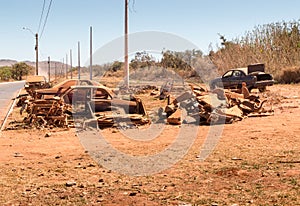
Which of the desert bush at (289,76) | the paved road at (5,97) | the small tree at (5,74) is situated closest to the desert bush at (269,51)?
the desert bush at (289,76)

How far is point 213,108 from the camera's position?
13.7 metres

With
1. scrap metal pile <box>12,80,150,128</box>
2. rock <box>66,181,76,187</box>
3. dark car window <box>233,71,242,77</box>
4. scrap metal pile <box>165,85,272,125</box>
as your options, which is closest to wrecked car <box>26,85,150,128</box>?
scrap metal pile <box>12,80,150,128</box>

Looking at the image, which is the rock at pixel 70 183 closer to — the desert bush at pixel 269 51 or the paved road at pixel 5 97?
the paved road at pixel 5 97

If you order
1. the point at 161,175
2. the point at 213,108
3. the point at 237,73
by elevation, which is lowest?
the point at 161,175

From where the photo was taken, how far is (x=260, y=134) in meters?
11.0

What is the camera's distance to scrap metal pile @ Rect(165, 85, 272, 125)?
13430 millimetres

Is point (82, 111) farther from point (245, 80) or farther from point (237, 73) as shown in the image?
point (237, 73)

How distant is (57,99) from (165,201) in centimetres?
829

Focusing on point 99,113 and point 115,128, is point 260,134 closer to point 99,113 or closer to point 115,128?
point 115,128

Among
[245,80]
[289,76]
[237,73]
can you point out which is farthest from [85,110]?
[289,76]

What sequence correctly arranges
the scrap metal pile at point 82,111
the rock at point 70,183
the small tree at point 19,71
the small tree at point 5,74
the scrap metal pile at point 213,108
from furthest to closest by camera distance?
1. the small tree at point 19,71
2. the small tree at point 5,74
3. the scrap metal pile at point 213,108
4. the scrap metal pile at point 82,111
5. the rock at point 70,183

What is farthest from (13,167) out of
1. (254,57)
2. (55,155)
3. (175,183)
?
(254,57)

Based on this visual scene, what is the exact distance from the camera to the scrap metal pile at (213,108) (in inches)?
529

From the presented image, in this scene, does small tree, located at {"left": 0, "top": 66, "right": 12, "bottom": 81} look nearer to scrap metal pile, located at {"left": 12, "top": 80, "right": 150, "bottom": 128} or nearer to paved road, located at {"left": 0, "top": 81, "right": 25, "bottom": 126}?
paved road, located at {"left": 0, "top": 81, "right": 25, "bottom": 126}
